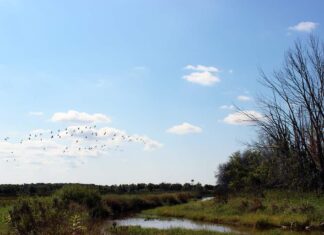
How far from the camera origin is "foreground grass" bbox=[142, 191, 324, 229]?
3180 centimetres

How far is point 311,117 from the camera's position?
104 feet

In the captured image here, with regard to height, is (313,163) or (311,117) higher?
(311,117)

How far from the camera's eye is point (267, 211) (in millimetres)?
35562

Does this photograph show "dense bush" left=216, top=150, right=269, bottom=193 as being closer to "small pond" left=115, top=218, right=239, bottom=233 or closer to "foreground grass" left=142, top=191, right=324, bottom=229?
"foreground grass" left=142, top=191, right=324, bottom=229

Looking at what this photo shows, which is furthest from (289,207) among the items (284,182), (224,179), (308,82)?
(224,179)

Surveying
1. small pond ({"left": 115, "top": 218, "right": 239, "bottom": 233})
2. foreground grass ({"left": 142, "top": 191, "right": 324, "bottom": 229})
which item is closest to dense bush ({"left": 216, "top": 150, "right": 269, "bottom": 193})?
foreground grass ({"left": 142, "top": 191, "right": 324, "bottom": 229})

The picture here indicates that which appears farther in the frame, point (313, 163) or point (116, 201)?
point (116, 201)

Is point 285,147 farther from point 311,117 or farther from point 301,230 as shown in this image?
point 301,230

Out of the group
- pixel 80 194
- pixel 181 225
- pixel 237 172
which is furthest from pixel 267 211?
pixel 237 172

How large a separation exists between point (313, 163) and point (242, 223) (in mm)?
6217

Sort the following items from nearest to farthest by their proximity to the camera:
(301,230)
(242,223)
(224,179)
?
(301,230)
(242,223)
(224,179)

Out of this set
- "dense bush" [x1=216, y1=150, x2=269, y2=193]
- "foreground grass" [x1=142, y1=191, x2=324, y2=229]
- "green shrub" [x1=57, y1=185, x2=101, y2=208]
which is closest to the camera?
"foreground grass" [x1=142, y1=191, x2=324, y2=229]

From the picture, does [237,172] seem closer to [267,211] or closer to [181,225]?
[267,211]

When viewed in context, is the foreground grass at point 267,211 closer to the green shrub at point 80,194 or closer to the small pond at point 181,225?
the small pond at point 181,225
